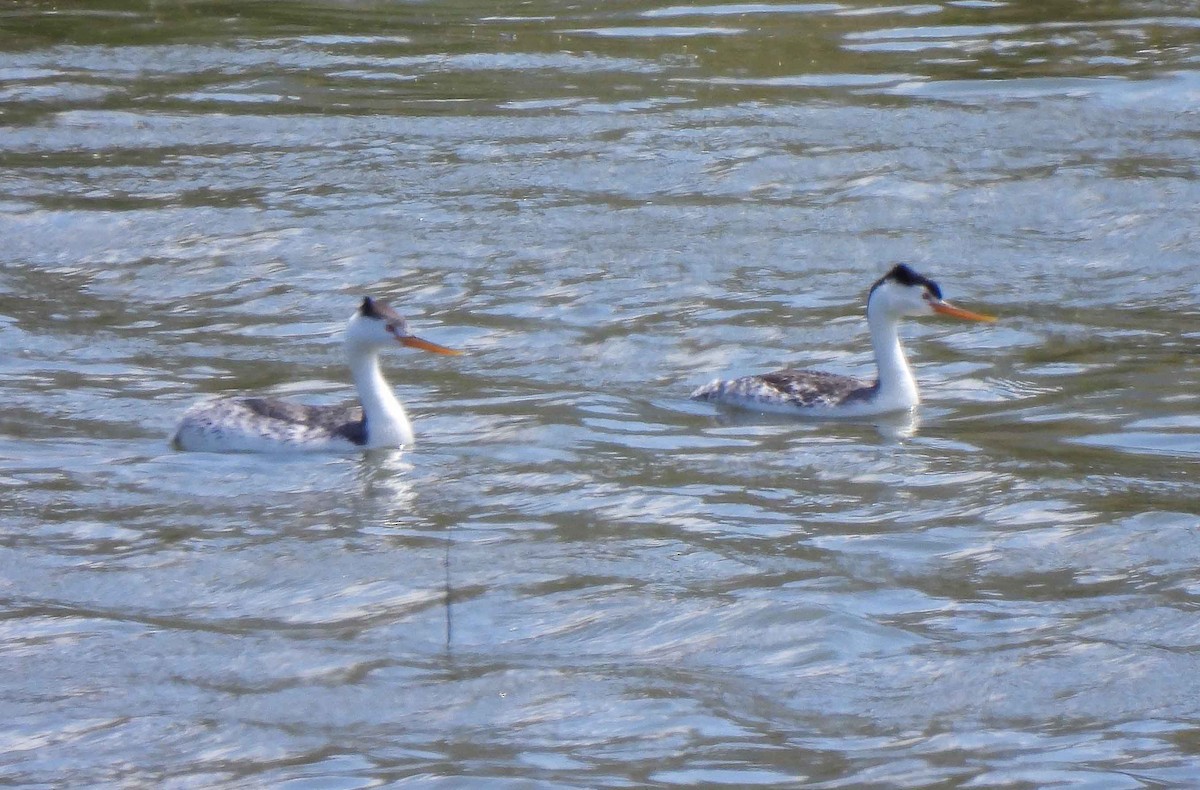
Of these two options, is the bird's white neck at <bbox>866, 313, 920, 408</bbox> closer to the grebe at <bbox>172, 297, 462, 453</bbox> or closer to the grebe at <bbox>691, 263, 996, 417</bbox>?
the grebe at <bbox>691, 263, 996, 417</bbox>

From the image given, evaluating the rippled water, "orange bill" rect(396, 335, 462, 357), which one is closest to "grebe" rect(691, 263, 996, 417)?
the rippled water

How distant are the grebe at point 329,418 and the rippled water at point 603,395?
0.22m

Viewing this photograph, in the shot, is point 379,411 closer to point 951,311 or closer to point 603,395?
point 603,395

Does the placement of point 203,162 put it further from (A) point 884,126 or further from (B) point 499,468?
(B) point 499,468

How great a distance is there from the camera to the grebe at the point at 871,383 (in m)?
12.1

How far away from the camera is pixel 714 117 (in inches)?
756

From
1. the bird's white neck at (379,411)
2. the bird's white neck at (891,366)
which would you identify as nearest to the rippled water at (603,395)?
the bird's white neck at (891,366)

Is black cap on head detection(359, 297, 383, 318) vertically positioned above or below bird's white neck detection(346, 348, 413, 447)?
above

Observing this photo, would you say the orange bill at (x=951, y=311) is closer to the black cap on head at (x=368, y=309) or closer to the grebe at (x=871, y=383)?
the grebe at (x=871, y=383)

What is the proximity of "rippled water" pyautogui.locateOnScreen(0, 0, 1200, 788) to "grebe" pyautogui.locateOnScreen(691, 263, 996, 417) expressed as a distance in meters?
0.21

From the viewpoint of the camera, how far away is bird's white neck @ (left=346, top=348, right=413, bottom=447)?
37.6ft

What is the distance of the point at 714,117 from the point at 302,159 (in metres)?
3.87

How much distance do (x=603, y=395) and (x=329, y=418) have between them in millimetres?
1686

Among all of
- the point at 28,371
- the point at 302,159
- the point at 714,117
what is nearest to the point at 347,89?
the point at 302,159
